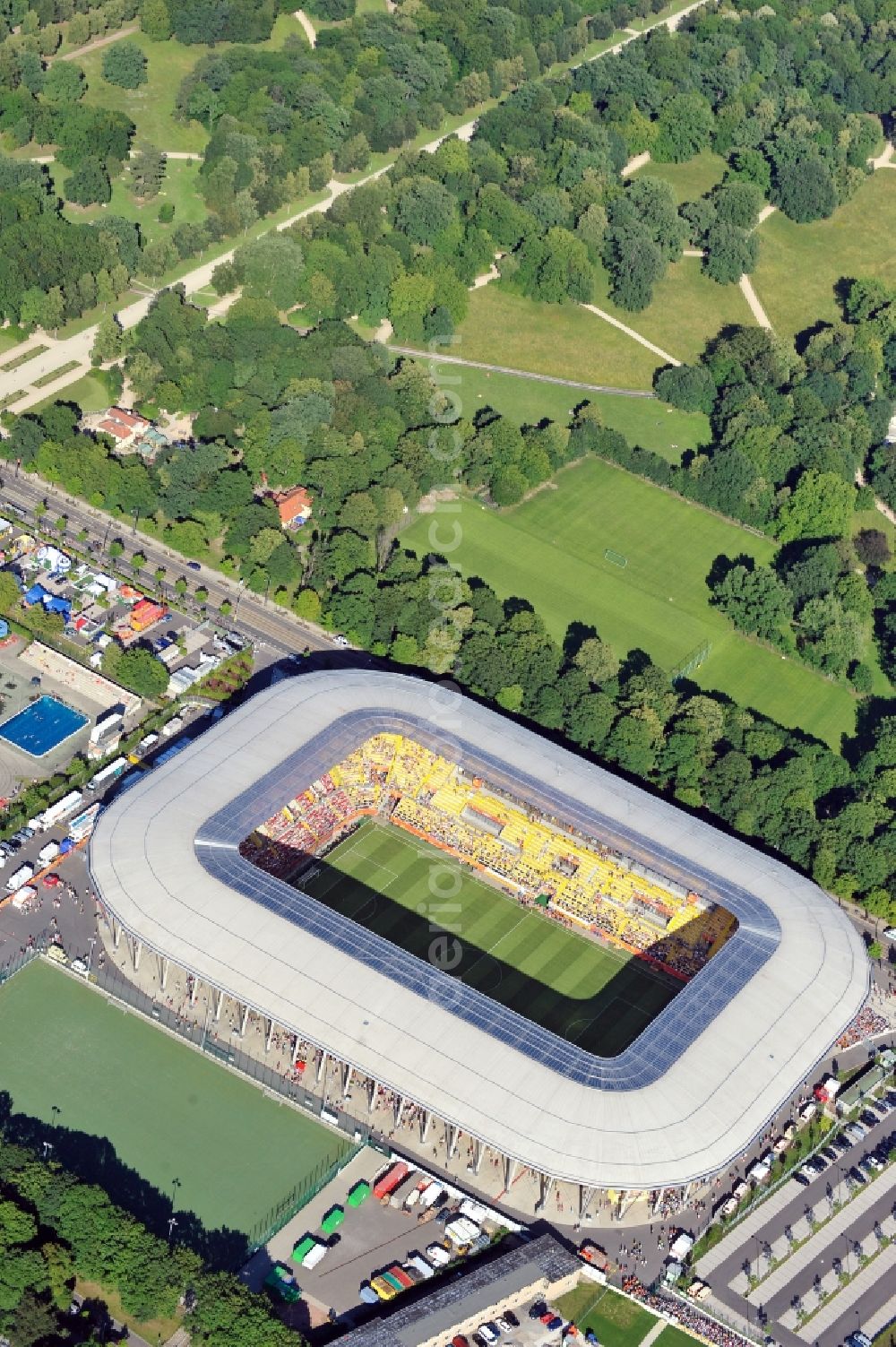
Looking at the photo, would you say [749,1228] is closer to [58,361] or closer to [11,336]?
[58,361]

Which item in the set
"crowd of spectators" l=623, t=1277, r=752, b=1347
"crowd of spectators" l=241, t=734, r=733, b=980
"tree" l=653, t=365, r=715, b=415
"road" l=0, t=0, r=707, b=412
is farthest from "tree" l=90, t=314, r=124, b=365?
"crowd of spectators" l=623, t=1277, r=752, b=1347

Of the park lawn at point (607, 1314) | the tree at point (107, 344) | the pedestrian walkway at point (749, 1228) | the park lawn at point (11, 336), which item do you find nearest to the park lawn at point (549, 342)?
the tree at point (107, 344)

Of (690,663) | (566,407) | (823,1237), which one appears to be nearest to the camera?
(823,1237)

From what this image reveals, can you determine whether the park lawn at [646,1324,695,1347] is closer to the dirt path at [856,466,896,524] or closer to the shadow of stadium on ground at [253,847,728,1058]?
the shadow of stadium on ground at [253,847,728,1058]

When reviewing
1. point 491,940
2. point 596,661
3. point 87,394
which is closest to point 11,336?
point 87,394

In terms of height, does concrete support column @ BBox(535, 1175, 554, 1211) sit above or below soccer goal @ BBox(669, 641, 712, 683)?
below

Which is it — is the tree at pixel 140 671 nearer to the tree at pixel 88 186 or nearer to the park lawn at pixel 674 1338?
the park lawn at pixel 674 1338

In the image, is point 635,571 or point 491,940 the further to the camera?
point 635,571
